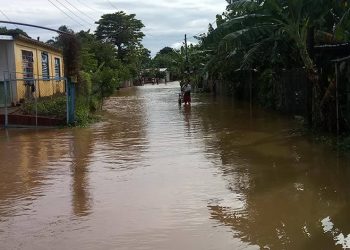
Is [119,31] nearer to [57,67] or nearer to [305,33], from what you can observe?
[57,67]

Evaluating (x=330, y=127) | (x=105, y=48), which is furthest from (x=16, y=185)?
(x=105, y=48)

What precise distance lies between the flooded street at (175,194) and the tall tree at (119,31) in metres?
66.7

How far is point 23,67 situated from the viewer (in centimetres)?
2520

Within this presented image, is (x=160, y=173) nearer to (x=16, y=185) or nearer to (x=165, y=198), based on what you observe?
(x=165, y=198)

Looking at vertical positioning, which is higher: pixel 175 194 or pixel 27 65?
pixel 27 65

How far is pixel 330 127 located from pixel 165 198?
7657 mm

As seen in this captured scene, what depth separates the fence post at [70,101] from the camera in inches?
754

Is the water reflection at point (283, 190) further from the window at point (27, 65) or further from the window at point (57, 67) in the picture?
the window at point (57, 67)

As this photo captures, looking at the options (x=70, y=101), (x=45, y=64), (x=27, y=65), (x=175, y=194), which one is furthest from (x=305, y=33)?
(x=45, y=64)

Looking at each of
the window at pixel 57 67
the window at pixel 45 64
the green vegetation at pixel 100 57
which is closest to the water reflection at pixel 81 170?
the green vegetation at pixel 100 57

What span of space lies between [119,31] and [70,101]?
208 feet

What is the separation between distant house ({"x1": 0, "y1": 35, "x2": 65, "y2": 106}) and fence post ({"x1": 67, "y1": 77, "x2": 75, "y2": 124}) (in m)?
1.50

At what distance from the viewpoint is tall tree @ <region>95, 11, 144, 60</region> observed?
3174 inches

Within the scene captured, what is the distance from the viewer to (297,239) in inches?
239
